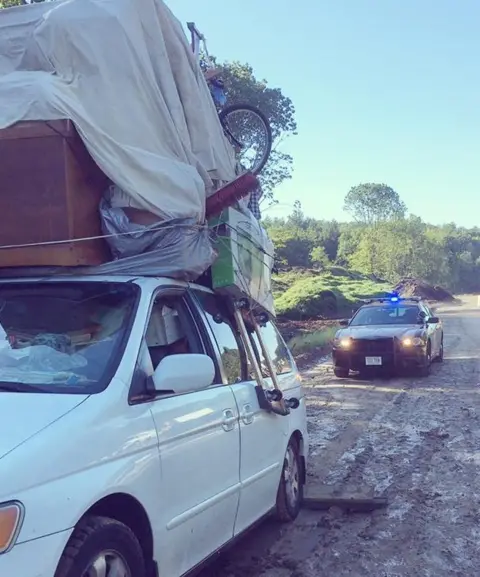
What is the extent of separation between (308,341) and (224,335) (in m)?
14.9

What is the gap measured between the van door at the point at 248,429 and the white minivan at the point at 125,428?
15mm

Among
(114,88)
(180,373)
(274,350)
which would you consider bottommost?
(274,350)

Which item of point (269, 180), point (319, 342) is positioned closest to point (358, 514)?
point (319, 342)

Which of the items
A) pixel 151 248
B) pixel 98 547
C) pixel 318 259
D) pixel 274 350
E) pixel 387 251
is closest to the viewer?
pixel 98 547

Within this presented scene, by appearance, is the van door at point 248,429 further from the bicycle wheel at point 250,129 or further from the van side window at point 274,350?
the bicycle wheel at point 250,129

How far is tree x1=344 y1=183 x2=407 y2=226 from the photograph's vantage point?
114 meters

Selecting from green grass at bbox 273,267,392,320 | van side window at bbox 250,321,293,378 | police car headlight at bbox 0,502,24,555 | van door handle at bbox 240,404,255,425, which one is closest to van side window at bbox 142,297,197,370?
van door handle at bbox 240,404,255,425

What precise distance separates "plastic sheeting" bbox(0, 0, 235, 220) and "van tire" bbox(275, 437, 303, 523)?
6.84 ft

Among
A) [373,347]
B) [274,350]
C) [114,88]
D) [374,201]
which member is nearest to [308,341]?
[373,347]

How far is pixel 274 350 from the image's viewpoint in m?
6.09

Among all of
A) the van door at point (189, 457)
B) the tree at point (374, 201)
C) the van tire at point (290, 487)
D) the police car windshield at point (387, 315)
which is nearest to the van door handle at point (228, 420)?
the van door at point (189, 457)

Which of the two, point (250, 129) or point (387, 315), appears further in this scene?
point (387, 315)

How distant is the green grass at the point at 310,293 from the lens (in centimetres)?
2825

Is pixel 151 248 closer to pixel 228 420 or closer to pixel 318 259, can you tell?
pixel 228 420
